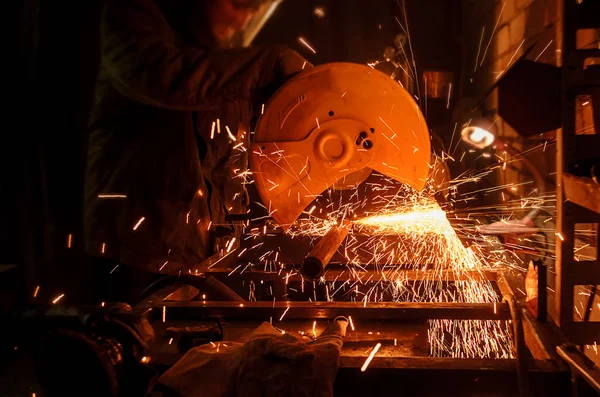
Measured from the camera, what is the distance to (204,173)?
2742 millimetres

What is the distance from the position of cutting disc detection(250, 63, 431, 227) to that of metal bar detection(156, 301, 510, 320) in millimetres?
377

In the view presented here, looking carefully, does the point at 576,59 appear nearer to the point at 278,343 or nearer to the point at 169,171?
the point at 278,343

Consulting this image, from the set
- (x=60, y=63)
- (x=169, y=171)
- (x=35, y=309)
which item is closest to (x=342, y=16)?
(x=60, y=63)

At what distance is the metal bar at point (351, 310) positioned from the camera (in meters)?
2.02

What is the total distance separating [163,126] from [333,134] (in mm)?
773

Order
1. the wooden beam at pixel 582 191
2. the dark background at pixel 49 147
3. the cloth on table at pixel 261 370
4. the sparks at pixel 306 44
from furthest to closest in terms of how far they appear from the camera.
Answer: the sparks at pixel 306 44 → the dark background at pixel 49 147 → the wooden beam at pixel 582 191 → the cloth on table at pixel 261 370

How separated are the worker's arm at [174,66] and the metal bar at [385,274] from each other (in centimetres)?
101

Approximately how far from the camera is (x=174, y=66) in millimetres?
1968

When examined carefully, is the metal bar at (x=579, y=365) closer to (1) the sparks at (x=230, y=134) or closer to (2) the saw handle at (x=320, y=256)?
(2) the saw handle at (x=320, y=256)

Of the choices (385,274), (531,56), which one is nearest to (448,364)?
(385,274)

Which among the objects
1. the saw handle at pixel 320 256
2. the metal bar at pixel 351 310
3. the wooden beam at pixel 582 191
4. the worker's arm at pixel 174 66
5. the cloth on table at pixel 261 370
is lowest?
the cloth on table at pixel 261 370

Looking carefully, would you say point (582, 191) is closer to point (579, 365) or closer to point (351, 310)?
point (579, 365)

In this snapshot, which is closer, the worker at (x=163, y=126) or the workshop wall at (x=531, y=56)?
the worker at (x=163, y=126)

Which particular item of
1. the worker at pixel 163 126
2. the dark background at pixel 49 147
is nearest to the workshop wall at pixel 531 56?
the worker at pixel 163 126
